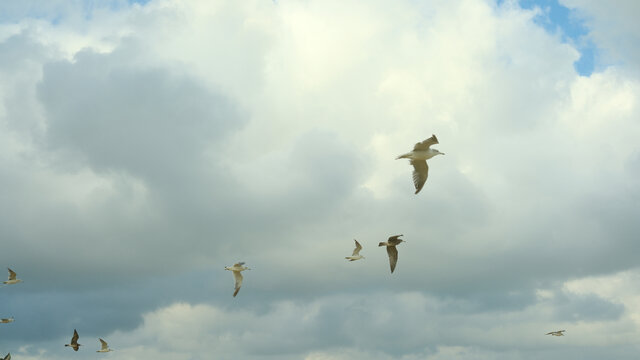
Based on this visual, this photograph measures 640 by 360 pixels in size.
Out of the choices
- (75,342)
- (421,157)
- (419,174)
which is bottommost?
(75,342)

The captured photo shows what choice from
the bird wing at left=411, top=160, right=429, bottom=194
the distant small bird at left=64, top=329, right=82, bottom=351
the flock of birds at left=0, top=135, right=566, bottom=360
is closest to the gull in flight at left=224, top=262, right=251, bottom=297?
the flock of birds at left=0, top=135, right=566, bottom=360

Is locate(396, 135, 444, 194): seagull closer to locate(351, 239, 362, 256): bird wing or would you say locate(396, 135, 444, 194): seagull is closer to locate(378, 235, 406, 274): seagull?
locate(378, 235, 406, 274): seagull

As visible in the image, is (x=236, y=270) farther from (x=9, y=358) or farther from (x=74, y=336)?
(x=9, y=358)

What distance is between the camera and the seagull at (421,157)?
7344 centimetres

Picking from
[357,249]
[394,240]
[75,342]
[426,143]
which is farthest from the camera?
[75,342]

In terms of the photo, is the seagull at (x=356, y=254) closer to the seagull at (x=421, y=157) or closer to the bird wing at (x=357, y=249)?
the bird wing at (x=357, y=249)

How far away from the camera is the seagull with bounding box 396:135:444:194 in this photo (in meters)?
73.4

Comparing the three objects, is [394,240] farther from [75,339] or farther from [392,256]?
[75,339]

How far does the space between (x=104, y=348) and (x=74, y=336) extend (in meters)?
16.5

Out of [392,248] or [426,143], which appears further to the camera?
[392,248]

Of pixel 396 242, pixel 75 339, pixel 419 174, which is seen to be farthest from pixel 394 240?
pixel 75 339

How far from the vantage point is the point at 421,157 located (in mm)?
76000

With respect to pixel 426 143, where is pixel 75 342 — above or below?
below

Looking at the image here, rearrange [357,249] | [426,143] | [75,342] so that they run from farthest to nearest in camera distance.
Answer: [75,342], [357,249], [426,143]
